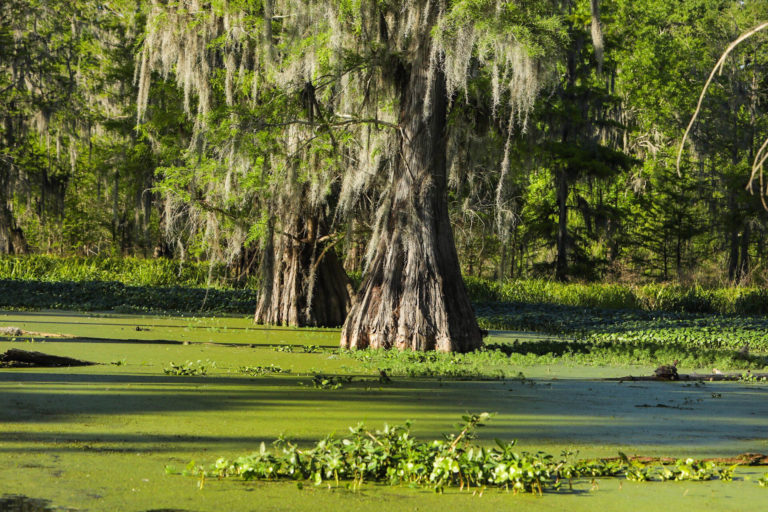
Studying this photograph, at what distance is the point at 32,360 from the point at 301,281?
7.54 m

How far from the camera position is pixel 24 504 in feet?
11.3

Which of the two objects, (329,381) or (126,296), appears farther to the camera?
(126,296)

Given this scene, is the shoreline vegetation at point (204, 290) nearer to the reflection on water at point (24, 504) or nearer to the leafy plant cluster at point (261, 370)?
the leafy plant cluster at point (261, 370)

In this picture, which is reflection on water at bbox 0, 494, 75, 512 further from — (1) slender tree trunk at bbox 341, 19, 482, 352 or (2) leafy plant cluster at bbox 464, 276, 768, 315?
(2) leafy plant cluster at bbox 464, 276, 768, 315

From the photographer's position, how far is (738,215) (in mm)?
30016

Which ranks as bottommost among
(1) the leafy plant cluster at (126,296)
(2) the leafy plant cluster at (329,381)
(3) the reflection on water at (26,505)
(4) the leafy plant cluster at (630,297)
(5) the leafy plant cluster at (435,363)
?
(3) the reflection on water at (26,505)

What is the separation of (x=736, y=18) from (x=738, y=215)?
9462 mm

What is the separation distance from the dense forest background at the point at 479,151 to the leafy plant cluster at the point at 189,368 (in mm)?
4059

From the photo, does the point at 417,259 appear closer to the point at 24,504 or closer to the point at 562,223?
the point at 24,504

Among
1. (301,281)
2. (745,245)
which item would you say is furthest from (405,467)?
(745,245)

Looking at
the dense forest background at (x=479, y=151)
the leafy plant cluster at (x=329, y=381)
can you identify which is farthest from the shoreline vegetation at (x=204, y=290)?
the leafy plant cluster at (x=329, y=381)

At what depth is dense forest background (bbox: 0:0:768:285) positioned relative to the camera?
14.1 meters

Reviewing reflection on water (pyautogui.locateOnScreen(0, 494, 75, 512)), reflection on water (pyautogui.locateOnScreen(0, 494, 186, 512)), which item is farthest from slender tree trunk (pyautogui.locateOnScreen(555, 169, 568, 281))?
reflection on water (pyautogui.locateOnScreen(0, 494, 75, 512))

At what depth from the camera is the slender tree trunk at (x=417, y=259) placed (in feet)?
36.6
